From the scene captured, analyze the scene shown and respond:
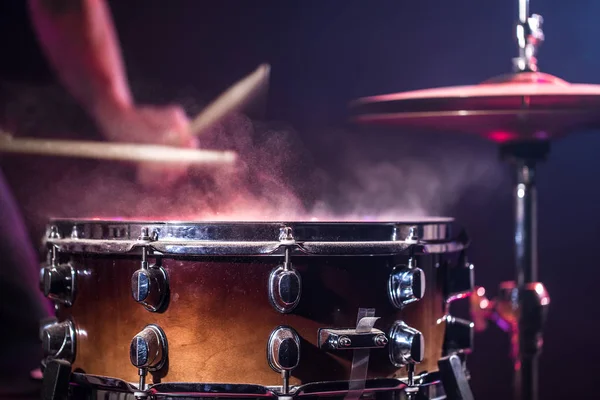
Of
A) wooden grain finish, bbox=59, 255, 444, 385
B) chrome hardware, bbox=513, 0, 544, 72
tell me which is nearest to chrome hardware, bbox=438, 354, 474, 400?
wooden grain finish, bbox=59, 255, 444, 385

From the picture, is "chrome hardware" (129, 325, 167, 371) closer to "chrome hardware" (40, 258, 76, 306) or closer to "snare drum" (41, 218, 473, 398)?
"snare drum" (41, 218, 473, 398)

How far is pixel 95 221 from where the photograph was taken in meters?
1.79

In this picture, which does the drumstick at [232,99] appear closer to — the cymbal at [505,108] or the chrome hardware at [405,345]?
the cymbal at [505,108]

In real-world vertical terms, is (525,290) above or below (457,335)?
above

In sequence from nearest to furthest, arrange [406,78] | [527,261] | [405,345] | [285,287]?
[285,287]
[405,345]
[527,261]
[406,78]

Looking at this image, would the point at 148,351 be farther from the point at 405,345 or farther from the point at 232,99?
the point at 232,99

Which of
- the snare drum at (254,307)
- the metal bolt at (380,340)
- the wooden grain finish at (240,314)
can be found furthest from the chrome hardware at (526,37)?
the metal bolt at (380,340)

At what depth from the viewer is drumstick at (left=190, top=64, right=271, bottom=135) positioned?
2906 mm

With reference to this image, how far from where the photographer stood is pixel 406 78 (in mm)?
3127

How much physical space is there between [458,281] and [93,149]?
5.26ft

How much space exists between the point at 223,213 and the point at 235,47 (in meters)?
1.09

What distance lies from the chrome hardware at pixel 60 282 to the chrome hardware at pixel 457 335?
1001 mm

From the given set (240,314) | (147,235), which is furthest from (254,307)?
(147,235)

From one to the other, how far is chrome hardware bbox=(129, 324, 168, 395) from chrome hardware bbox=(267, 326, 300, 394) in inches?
9.8
